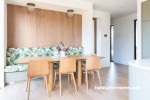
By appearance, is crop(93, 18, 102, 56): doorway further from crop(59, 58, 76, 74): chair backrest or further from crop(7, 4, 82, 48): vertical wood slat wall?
crop(59, 58, 76, 74): chair backrest

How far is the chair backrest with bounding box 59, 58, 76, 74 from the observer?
2350mm

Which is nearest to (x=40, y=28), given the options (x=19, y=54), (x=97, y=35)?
(x=19, y=54)

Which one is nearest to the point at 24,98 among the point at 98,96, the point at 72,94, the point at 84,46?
the point at 72,94

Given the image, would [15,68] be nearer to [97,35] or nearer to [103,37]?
[97,35]

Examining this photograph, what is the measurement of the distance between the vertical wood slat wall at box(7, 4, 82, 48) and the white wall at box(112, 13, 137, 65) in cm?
286

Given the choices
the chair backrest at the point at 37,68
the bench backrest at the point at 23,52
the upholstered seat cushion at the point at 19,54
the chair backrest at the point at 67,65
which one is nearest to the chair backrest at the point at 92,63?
the chair backrest at the point at 67,65

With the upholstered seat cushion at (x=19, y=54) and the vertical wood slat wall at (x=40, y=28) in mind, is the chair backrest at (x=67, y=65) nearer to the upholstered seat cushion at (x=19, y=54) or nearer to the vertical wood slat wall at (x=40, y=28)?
the upholstered seat cushion at (x=19, y=54)

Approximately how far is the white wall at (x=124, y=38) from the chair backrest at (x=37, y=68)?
500 cm

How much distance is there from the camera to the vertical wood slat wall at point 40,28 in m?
3.52

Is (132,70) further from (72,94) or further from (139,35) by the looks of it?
(139,35)

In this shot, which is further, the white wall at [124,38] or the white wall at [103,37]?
the white wall at [124,38]

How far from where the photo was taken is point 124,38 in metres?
5.93
